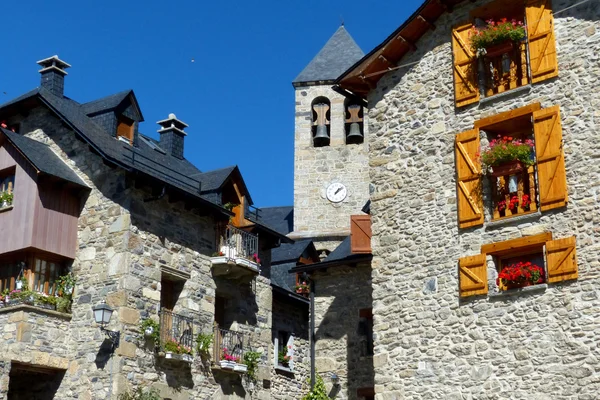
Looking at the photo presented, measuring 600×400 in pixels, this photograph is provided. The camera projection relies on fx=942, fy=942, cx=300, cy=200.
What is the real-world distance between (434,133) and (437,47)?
188cm

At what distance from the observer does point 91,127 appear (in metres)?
22.8

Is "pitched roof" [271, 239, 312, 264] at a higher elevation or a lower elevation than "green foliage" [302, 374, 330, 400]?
higher

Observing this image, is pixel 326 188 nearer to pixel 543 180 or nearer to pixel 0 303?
pixel 0 303

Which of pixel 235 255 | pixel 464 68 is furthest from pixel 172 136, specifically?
pixel 464 68

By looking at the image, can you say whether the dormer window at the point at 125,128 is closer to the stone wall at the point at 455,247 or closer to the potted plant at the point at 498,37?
the stone wall at the point at 455,247

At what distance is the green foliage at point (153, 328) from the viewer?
20.3 meters

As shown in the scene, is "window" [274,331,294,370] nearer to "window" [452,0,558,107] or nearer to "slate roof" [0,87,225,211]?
"slate roof" [0,87,225,211]

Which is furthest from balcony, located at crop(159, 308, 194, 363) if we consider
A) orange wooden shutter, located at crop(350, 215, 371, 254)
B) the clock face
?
the clock face

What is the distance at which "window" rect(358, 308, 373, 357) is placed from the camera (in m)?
22.5

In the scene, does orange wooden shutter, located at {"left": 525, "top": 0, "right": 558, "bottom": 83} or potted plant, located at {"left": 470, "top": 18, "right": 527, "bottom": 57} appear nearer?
orange wooden shutter, located at {"left": 525, "top": 0, "right": 558, "bottom": 83}

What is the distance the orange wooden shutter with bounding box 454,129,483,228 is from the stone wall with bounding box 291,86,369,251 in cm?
1785

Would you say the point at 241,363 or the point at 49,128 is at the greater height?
the point at 49,128

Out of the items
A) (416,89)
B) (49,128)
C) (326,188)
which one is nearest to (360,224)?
(416,89)

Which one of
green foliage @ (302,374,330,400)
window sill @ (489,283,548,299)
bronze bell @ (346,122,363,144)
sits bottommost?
green foliage @ (302,374,330,400)
